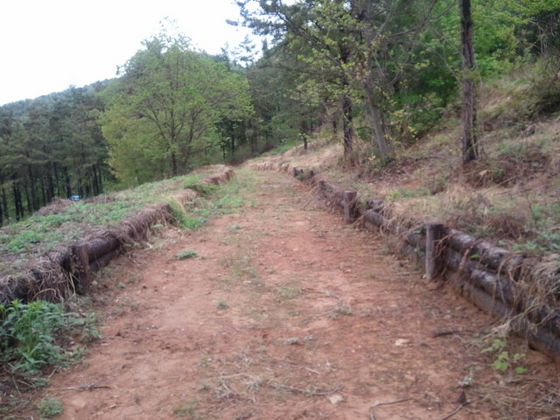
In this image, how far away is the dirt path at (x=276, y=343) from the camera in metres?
2.80

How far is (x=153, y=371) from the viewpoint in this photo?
3301mm

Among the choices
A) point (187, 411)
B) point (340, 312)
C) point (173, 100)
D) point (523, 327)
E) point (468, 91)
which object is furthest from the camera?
point (173, 100)

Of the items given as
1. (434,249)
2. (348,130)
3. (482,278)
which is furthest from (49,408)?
(348,130)

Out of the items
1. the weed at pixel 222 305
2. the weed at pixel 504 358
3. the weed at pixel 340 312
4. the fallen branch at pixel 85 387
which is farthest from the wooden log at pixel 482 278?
the fallen branch at pixel 85 387

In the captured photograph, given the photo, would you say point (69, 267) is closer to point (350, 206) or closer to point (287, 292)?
point (287, 292)

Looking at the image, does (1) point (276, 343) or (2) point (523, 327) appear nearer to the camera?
(2) point (523, 327)

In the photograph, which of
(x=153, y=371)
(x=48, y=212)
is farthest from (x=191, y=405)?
(x=48, y=212)

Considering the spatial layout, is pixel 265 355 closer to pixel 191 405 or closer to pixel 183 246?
pixel 191 405

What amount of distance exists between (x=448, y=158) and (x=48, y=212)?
813cm

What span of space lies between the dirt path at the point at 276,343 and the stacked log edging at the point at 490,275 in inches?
8.1

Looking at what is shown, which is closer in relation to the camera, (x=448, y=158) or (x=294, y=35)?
(x=448, y=158)

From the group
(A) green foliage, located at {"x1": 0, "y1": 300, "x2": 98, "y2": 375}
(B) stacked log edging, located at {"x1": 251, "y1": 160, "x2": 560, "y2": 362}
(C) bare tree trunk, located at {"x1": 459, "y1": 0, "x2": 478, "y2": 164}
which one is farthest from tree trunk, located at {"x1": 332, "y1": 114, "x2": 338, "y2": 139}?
(A) green foliage, located at {"x1": 0, "y1": 300, "x2": 98, "y2": 375}

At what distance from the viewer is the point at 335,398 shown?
2.82 metres

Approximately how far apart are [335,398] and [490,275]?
1.81 m
